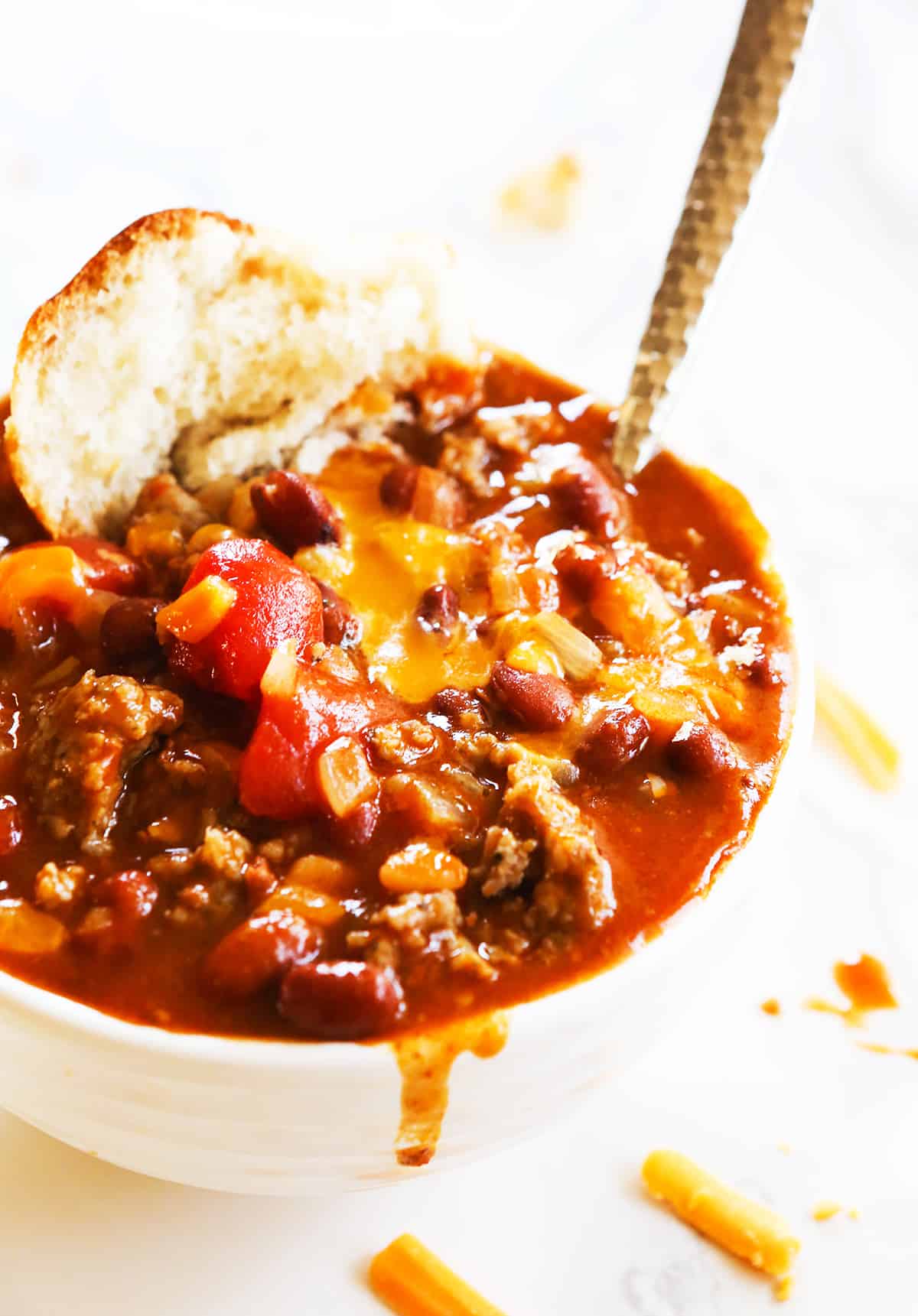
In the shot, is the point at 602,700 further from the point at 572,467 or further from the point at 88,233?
the point at 88,233

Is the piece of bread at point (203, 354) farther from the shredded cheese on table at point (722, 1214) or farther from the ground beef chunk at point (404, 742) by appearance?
the shredded cheese on table at point (722, 1214)

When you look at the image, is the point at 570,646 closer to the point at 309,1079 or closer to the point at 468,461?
the point at 468,461

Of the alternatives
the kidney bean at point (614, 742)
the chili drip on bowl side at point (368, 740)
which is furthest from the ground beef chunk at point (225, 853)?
the kidney bean at point (614, 742)

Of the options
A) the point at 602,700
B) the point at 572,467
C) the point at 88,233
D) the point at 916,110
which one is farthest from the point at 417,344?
the point at 916,110

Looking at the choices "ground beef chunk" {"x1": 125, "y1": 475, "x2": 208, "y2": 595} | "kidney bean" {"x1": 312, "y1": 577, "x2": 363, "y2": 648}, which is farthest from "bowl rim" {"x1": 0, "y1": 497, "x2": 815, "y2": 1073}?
"ground beef chunk" {"x1": 125, "y1": 475, "x2": 208, "y2": 595}

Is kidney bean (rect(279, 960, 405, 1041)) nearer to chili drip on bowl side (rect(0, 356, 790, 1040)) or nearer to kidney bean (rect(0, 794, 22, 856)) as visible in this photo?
chili drip on bowl side (rect(0, 356, 790, 1040))
